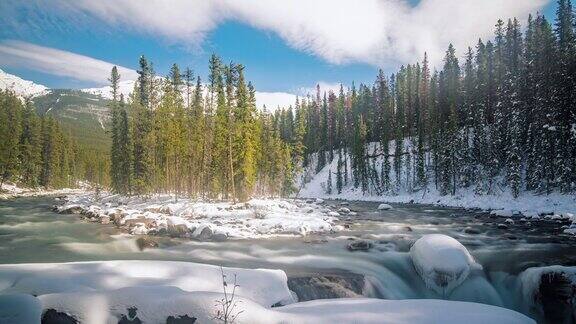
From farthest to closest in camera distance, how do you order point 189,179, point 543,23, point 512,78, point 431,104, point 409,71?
point 409,71
point 431,104
point 543,23
point 512,78
point 189,179

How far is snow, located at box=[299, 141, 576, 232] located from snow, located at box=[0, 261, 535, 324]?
3320 cm

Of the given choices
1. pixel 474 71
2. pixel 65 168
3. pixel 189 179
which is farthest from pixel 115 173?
pixel 474 71

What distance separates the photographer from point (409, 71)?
9206cm

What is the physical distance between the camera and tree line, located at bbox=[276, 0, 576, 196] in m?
43.0

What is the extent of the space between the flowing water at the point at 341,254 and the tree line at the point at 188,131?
728 inches

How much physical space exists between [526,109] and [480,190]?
1342 centimetres

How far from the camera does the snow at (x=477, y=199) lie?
1432 inches

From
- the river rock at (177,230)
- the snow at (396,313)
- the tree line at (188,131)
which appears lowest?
the river rock at (177,230)

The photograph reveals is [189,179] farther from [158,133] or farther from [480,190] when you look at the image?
[480,190]

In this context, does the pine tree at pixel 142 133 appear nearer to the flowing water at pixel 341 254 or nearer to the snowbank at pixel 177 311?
the flowing water at pixel 341 254

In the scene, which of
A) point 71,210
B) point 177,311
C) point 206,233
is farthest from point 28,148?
point 177,311

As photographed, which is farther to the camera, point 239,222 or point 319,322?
point 239,222

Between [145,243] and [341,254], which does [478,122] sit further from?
[145,243]

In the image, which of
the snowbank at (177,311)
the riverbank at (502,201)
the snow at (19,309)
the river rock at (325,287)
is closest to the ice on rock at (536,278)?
the snowbank at (177,311)
